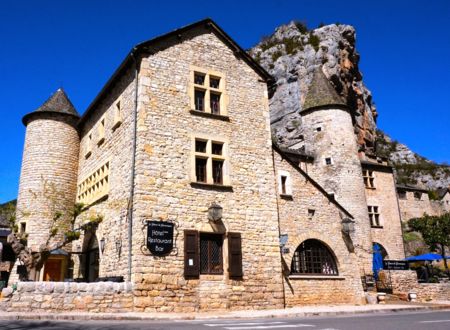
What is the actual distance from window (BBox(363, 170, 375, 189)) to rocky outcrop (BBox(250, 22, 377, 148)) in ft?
22.9

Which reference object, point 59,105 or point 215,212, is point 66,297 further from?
point 59,105

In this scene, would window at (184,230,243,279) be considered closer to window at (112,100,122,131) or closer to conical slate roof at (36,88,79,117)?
window at (112,100,122,131)

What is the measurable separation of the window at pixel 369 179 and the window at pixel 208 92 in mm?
19952

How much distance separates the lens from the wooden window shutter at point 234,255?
13.3 meters

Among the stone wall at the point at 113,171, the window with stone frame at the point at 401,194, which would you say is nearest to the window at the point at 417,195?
the window with stone frame at the point at 401,194

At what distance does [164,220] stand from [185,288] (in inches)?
85.7

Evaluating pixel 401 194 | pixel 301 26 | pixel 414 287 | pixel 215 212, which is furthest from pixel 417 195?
pixel 215 212

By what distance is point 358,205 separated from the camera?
25.1m

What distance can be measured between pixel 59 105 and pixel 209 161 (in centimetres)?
1064

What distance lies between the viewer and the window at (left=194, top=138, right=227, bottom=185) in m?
14.1

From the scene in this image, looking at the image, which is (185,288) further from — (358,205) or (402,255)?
(402,255)

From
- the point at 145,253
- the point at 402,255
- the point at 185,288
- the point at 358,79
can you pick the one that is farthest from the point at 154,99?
the point at 358,79

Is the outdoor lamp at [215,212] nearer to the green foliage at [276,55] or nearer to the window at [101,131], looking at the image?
the window at [101,131]

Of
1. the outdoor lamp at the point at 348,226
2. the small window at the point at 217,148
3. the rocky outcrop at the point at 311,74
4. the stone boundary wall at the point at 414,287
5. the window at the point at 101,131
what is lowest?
the stone boundary wall at the point at 414,287
